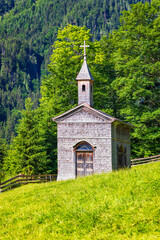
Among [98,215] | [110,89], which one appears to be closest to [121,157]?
[110,89]

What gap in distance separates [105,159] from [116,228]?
17349 mm

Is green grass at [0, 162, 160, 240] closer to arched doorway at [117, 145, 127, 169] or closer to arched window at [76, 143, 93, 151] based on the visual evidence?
arched window at [76, 143, 93, 151]

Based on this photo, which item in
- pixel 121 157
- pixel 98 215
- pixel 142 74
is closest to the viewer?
pixel 98 215

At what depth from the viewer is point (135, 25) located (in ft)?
122

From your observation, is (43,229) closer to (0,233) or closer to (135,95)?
(0,233)

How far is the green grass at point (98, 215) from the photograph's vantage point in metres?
9.11

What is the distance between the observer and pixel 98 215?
33.1 ft

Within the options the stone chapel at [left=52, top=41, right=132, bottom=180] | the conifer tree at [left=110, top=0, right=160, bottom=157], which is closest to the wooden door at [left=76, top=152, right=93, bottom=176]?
the stone chapel at [left=52, top=41, right=132, bottom=180]

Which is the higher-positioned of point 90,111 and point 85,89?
point 85,89

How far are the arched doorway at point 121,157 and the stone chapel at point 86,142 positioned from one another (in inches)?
13.7

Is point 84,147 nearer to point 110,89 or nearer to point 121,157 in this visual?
point 121,157

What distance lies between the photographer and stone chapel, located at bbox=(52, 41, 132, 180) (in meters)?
26.7

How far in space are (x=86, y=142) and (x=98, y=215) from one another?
17.1m

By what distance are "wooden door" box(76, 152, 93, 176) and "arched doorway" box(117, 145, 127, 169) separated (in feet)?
9.15
